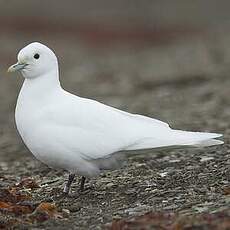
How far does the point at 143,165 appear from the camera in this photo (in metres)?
10.2

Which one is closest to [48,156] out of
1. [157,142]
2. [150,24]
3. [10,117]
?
[157,142]

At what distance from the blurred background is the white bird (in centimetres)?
491

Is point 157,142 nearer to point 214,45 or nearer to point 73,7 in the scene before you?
point 214,45

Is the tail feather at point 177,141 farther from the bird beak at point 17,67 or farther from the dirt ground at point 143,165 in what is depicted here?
the bird beak at point 17,67

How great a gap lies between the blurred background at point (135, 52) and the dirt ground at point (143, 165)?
0.05 m

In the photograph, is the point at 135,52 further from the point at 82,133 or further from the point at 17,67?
the point at 82,133

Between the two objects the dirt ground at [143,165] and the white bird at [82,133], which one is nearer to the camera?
the dirt ground at [143,165]

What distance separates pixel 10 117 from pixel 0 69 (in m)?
9.79

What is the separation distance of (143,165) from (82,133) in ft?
7.28

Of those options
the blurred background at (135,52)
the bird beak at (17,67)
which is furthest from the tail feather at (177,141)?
the blurred background at (135,52)

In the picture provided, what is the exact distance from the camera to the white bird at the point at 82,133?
8.03m

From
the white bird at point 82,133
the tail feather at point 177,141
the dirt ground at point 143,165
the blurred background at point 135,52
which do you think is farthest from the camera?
the blurred background at point 135,52

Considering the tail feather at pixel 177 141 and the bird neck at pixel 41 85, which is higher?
the bird neck at pixel 41 85

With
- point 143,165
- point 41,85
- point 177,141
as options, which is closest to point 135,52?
point 143,165
